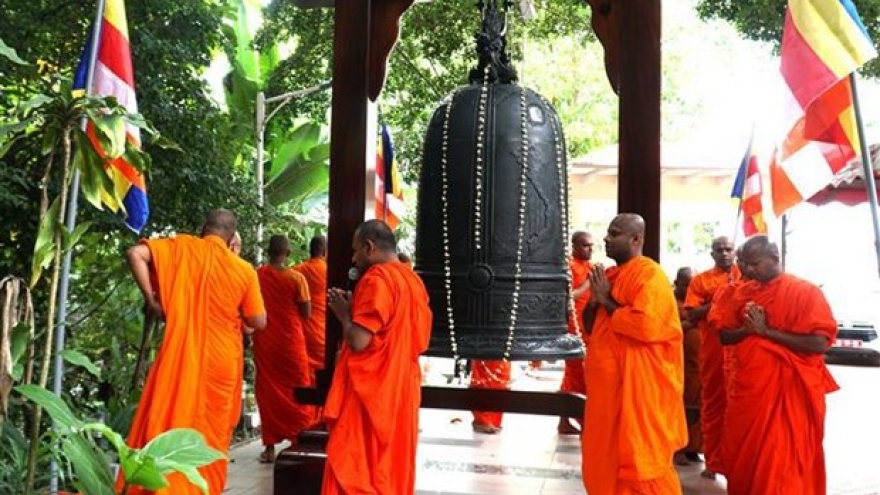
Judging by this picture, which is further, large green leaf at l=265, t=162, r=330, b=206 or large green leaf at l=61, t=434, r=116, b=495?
large green leaf at l=265, t=162, r=330, b=206

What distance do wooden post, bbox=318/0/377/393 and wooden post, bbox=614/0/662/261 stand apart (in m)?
1.59

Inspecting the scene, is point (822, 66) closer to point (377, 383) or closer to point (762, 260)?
point (762, 260)

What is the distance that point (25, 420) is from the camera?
248 inches

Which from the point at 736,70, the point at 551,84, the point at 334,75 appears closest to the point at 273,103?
the point at 334,75

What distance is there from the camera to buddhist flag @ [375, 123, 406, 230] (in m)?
11.9

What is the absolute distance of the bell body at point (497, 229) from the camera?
4371 mm

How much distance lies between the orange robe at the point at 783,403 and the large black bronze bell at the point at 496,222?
222 cm

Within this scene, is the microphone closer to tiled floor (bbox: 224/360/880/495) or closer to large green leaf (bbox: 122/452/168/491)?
tiled floor (bbox: 224/360/880/495)

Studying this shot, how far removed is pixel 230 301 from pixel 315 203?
887 cm

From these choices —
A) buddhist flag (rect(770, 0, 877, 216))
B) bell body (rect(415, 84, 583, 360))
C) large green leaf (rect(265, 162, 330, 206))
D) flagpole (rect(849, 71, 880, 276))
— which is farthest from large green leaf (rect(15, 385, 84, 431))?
large green leaf (rect(265, 162, 330, 206))

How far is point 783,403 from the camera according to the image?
6.17 metres

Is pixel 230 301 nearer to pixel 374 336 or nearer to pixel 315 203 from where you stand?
pixel 374 336

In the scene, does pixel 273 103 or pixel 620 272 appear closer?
pixel 620 272

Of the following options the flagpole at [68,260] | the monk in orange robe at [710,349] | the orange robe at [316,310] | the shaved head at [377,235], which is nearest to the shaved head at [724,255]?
the monk in orange robe at [710,349]
